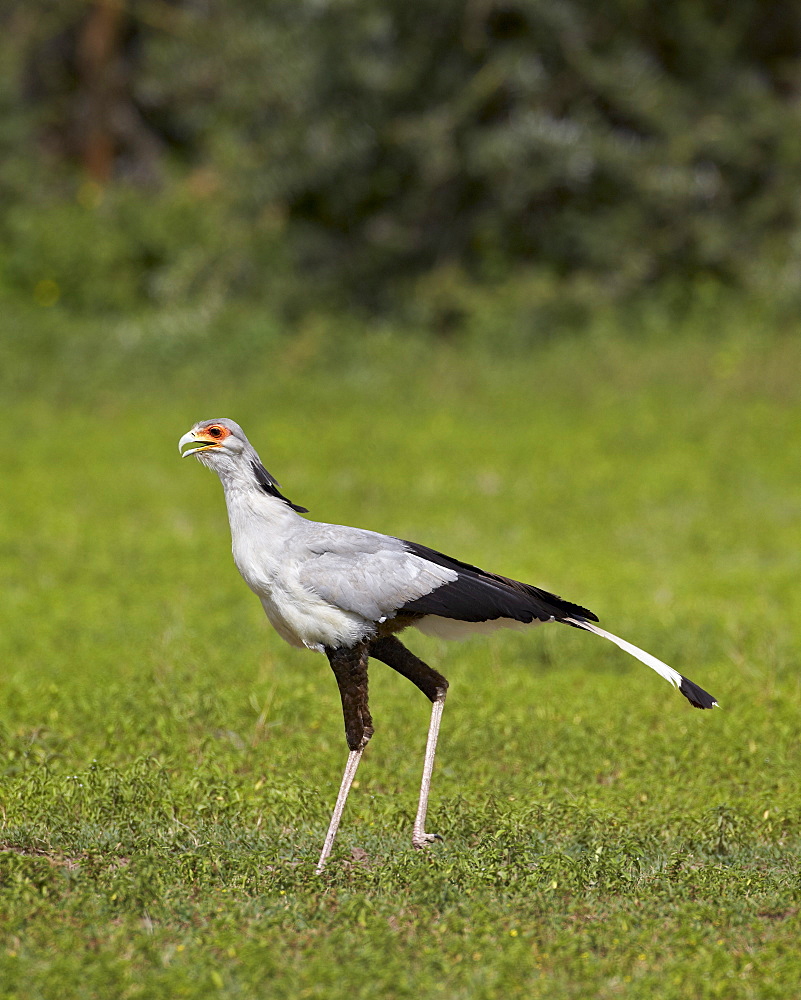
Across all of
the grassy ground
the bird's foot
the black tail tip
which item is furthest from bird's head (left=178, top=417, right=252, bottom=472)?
the black tail tip

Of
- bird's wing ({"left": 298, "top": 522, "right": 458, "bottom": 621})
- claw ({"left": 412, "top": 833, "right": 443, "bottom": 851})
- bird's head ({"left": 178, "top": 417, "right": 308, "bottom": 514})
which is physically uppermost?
bird's head ({"left": 178, "top": 417, "right": 308, "bottom": 514})

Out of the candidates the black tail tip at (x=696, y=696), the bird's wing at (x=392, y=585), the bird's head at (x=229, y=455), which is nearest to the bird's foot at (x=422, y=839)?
the bird's wing at (x=392, y=585)

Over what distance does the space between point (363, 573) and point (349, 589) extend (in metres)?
0.08

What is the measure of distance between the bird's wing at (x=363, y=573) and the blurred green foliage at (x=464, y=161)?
9.10 metres

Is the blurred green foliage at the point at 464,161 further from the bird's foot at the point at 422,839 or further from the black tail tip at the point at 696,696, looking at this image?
the bird's foot at the point at 422,839

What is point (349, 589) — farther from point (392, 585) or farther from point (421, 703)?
point (421, 703)

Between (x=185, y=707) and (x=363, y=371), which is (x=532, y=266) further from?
(x=185, y=707)

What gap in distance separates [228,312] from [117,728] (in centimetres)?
829

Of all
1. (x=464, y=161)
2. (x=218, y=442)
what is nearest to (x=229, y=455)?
(x=218, y=442)

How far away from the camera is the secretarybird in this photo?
4.67 meters

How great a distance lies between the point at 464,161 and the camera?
1377cm

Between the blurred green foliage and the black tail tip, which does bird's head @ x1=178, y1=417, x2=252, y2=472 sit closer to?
the black tail tip

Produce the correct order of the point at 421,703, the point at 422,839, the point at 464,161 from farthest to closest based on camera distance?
the point at 464,161
the point at 421,703
the point at 422,839

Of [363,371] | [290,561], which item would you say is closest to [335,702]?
[290,561]
